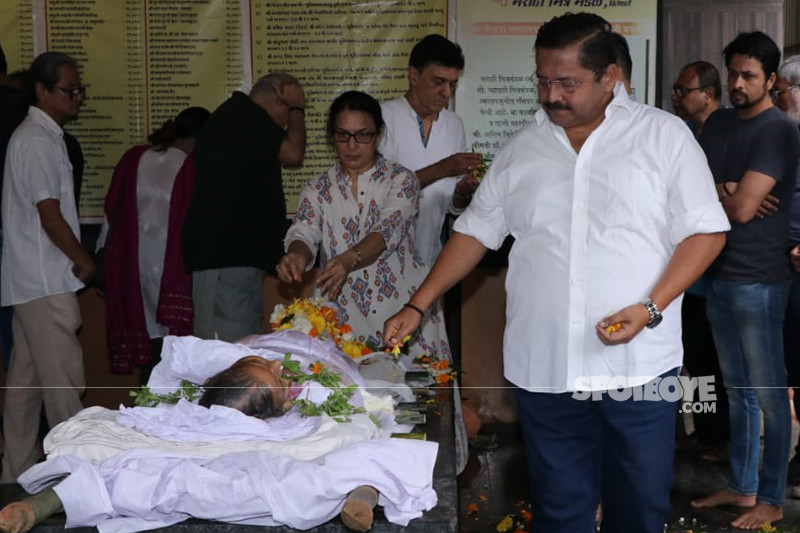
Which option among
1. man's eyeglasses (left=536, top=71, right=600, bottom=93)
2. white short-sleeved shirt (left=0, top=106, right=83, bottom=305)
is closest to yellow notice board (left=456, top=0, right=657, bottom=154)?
white short-sleeved shirt (left=0, top=106, right=83, bottom=305)

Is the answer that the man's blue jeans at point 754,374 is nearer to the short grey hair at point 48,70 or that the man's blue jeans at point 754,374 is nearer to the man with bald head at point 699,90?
the man with bald head at point 699,90

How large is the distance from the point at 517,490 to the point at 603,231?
2388mm

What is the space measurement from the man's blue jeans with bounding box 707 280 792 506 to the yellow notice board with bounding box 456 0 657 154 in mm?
1840

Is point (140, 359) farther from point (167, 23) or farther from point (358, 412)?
point (358, 412)

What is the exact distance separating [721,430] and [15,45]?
175 inches

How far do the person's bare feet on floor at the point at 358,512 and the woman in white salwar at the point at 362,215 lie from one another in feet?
5.78

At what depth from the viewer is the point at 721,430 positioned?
5.83m

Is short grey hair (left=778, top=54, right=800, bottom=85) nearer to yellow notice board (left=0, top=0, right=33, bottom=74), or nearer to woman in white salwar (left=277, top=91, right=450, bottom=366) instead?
woman in white salwar (left=277, top=91, right=450, bottom=366)

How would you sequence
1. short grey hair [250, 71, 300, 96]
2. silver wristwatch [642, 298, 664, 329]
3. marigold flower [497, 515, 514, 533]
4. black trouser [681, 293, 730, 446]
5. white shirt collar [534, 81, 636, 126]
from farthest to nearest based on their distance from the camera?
black trouser [681, 293, 730, 446], short grey hair [250, 71, 300, 96], marigold flower [497, 515, 514, 533], white shirt collar [534, 81, 636, 126], silver wristwatch [642, 298, 664, 329]

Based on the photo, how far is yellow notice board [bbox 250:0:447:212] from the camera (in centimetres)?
588

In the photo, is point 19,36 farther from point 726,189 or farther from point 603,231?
point 603,231

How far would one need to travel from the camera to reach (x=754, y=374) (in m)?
4.42

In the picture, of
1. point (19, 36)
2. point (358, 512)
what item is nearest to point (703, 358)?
point (358, 512)

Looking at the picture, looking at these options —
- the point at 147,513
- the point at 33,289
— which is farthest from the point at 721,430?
the point at 147,513
